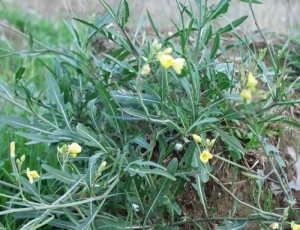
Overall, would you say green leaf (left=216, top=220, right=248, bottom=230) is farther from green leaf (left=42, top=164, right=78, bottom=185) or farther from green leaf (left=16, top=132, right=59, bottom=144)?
green leaf (left=16, top=132, right=59, bottom=144)

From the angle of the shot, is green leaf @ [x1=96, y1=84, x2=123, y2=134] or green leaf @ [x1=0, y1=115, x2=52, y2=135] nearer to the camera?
green leaf @ [x1=96, y1=84, x2=123, y2=134]

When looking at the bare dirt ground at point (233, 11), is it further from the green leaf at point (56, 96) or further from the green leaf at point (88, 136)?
the green leaf at point (88, 136)

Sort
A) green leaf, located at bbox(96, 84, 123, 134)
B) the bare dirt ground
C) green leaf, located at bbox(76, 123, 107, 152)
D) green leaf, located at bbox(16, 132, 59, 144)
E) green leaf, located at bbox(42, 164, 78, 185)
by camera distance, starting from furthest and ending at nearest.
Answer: the bare dirt ground, green leaf, located at bbox(16, 132, 59, 144), green leaf, located at bbox(96, 84, 123, 134), green leaf, located at bbox(76, 123, 107, 152), green leaf, located at bbox(42, 164, 78, 185)

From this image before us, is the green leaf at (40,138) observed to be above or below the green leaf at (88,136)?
below

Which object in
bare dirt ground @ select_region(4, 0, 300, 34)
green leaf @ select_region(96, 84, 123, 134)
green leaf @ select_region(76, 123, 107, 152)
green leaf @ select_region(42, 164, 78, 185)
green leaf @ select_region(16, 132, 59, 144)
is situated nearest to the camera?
green leaf @ select_region(42, 164, 78, 185)

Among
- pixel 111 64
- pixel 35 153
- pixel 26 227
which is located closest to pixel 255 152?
pixel 111 64

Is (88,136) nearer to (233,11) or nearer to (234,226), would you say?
(234,226)

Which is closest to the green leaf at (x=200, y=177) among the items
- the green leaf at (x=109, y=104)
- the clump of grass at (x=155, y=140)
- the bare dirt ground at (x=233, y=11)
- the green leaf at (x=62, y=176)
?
the clump of grass at (x=155, y=140)

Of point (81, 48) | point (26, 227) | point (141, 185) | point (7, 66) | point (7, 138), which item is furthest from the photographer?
point (7, 66)

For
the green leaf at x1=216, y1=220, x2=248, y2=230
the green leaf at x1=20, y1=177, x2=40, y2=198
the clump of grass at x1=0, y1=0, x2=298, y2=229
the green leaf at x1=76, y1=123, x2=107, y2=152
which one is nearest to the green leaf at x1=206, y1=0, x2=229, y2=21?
the clump of grass at x1=0, y1=0, x2=298, y2=229

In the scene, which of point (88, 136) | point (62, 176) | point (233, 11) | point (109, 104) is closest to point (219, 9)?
point (109, 104)

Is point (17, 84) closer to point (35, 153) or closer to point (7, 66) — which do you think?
point (35, 153)
